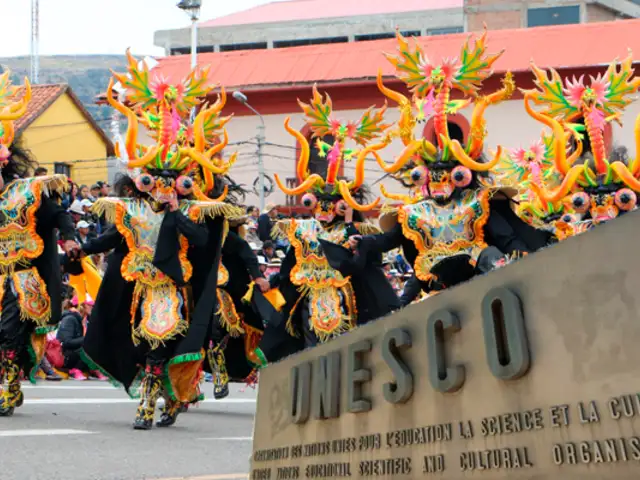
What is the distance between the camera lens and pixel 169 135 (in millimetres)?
10586

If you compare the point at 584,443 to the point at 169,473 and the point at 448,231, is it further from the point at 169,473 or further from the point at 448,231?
the point at 448,231

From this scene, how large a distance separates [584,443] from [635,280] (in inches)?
13.5

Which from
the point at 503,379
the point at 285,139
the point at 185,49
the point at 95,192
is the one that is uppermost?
the point at 185,49

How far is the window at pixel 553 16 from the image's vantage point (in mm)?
47875

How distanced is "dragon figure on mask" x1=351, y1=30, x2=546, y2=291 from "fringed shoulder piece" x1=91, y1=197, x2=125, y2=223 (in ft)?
5.89

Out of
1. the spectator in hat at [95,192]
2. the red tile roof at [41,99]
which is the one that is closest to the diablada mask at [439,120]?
the spectator in hat at [95,192]

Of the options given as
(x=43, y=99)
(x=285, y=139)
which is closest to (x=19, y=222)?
(x=285, y=139)

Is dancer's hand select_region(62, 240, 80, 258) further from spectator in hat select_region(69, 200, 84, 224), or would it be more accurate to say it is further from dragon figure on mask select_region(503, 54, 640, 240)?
spectator in hat select_region(69, 200, 84, 224)

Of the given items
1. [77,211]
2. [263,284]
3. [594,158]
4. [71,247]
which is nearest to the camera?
[71,247]

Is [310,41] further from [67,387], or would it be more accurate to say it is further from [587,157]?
[587,157]

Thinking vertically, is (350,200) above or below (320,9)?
below

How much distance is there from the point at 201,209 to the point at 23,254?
135 centimetres

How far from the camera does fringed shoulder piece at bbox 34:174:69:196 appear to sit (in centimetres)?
1042

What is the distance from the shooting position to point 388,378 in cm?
363
